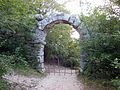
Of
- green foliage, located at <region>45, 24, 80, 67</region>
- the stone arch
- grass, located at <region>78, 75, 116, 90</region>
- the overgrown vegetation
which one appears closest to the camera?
grass, located at <region>78, 75, 116, 90</region>

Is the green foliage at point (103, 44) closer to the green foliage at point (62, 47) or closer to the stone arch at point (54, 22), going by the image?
the stone arch at point (54, 22)

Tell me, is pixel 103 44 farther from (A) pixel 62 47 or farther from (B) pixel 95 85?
(A) pixel 62 47

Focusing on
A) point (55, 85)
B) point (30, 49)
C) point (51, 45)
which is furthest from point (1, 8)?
point (51, 45)

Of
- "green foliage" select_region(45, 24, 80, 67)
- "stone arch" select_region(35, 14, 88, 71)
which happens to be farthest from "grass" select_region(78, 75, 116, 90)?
"green foliage" select_region(45, 24, 80, 67)

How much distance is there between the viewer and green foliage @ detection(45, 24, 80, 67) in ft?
38.7

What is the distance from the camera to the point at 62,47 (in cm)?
1209

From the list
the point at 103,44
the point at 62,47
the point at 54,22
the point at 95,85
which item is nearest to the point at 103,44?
the point at 103,44

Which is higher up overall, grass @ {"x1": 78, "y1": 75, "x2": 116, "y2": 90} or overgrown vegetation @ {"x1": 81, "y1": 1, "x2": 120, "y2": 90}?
overgrown vegetation @ {"x1": 81, "y1": 1, "x2": 120, "y2": 90}

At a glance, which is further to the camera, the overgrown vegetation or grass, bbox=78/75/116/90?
the overgrown vegetation

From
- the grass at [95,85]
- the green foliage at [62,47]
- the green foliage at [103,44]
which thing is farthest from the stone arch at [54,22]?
the green foliage at [62,47]

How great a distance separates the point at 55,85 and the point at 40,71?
101 inches

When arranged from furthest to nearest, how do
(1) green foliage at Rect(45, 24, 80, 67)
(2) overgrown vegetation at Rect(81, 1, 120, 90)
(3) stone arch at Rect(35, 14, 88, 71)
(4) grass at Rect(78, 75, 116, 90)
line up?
1. (1) green foliage at Rect(45, 24, 80, 67)
2. (3) stone arch at Rect(35, 14, 88, 71)
3. (2) overgrown vegetation at Rect(81, 1, 120, 90)
4. (4) grass at Rect(78, 75, 116, 90)

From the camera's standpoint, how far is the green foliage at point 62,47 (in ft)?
38.7

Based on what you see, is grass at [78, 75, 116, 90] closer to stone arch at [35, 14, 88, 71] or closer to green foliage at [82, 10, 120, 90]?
green foliage at [82, 10, 120, 90]
